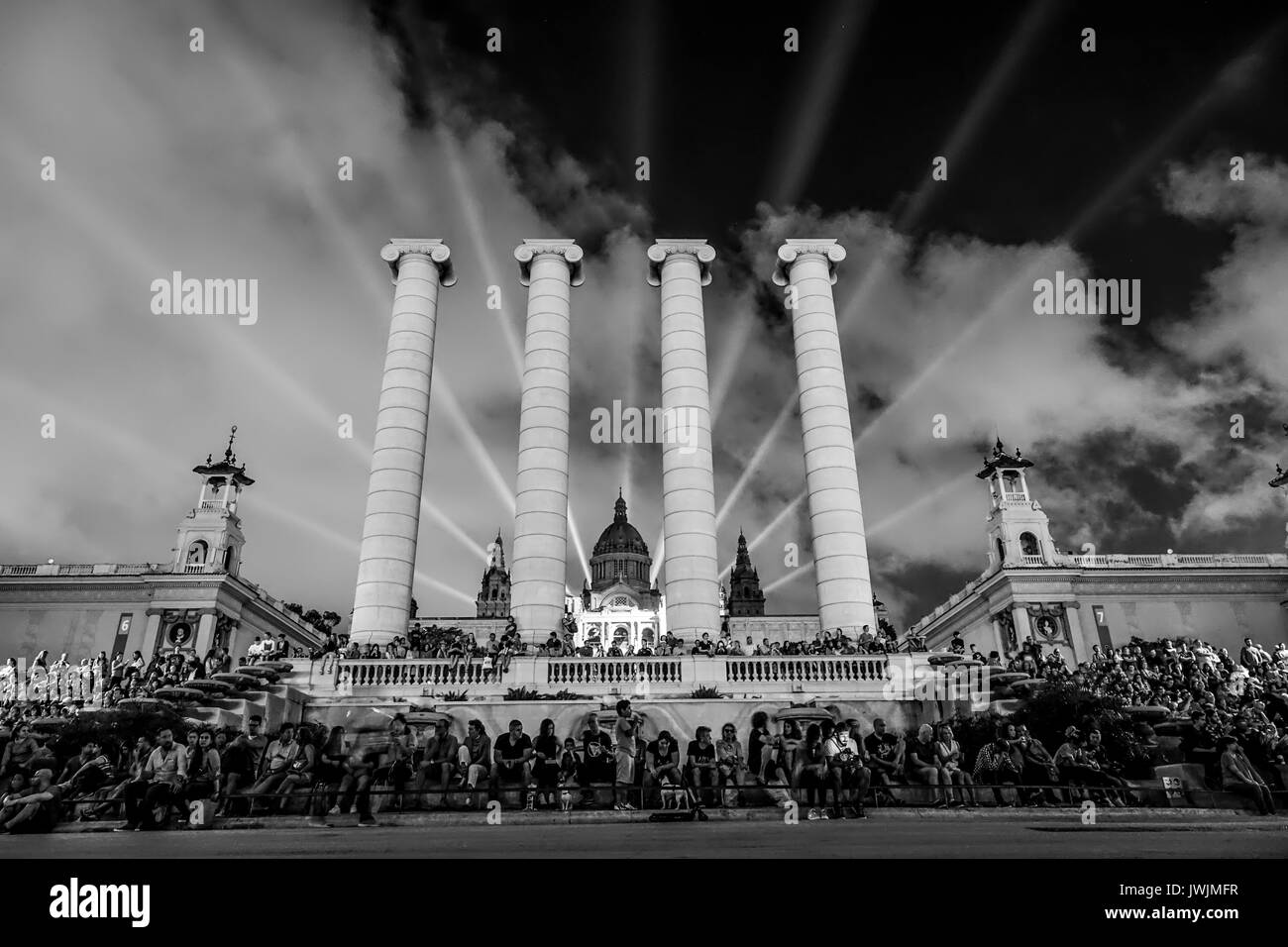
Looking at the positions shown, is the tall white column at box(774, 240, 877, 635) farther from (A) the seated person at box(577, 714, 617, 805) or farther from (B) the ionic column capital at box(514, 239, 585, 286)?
(A) the seated person at box(577, 714, 617, 805)

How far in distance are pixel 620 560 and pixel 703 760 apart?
122 meters

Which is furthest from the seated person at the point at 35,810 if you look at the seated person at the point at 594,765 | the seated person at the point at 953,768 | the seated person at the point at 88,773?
the seated person at the point at 953,768

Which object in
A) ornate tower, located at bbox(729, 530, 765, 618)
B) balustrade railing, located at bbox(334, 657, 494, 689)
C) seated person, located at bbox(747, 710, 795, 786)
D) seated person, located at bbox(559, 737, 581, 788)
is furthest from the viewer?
ornate tower, located at bbox(729, 530, 765, 618)

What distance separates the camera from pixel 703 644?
88.5ft

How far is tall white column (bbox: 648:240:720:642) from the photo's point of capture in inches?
1305

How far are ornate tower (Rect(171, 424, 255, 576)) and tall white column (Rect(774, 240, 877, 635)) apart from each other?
143 ft

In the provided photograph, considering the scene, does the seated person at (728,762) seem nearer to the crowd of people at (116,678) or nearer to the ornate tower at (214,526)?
the crowd of people at (116,678)

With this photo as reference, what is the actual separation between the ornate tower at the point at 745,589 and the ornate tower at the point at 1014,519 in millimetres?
72472

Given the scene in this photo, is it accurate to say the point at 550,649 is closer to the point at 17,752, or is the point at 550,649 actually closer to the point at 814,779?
the point at 17,752

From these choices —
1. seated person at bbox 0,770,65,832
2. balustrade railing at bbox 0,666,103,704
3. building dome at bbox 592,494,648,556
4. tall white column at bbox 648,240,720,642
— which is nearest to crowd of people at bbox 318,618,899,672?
tall white column at bbox 648,240,720,642

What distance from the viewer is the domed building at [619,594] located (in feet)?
366

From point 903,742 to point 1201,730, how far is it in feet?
21.4

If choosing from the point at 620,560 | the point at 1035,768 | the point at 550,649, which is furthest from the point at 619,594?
the point at 1035,768

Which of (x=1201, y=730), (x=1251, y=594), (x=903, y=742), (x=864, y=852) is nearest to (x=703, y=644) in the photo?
(x=903, y=742)
